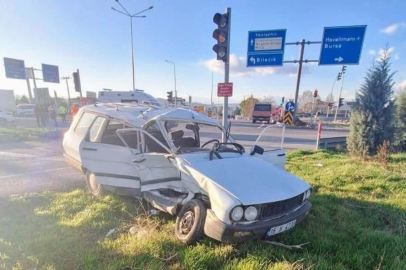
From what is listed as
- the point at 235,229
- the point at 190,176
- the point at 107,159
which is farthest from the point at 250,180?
the point at 107,159

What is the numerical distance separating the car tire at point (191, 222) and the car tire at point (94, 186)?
215 centimetres

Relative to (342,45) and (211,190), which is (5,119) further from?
(342,45)

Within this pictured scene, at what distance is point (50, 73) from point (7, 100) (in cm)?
1336

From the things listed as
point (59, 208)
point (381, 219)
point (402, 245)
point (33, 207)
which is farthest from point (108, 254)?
point (381, 219)

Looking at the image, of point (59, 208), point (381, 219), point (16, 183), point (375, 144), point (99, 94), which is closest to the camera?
point (381, 219)

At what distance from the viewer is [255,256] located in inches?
107

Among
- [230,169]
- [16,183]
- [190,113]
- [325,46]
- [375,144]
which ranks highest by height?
[325,46]

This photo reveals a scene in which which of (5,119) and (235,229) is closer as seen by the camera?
(235,229)

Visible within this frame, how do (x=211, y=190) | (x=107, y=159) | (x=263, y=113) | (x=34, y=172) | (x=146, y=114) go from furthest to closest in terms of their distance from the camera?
(x=263, y=113), (x=34, y=172), (x=146, y=114), (x=107, y=159), (x=211, y=190)

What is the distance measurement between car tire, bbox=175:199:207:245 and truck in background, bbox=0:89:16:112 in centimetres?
4301

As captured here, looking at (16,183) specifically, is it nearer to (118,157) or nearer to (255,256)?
(118,157)

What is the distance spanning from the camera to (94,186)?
4.81 metres

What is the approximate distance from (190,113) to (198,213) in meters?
2.04

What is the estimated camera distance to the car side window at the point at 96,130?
182 inches
